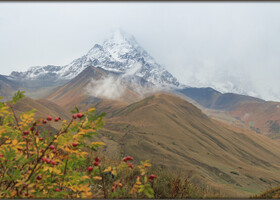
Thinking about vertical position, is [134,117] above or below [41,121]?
above

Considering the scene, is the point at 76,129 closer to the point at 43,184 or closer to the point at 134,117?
the point at 43,184

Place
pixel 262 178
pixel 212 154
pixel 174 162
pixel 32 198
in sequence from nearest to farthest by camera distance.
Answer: pixel 32 198 < pixel 174 162 < pixel 262 178 < pixel 212 154

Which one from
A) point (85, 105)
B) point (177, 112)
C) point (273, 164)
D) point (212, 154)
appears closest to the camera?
point (212, 154)

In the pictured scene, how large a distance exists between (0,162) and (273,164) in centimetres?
10271

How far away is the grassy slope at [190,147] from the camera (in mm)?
54763

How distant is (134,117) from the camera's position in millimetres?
94938

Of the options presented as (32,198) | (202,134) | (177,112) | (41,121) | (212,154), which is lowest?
(32,198)

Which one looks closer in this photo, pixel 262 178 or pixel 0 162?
pixel 0 162

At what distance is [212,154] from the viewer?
241 ft

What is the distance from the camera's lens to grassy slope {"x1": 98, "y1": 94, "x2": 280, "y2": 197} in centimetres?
5476

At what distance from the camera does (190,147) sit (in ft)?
241

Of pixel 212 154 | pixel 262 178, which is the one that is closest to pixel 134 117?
pixel 212 154

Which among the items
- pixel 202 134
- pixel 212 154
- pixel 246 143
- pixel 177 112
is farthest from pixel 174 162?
pixel 246 143

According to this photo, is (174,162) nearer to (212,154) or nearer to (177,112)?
(212,154)
